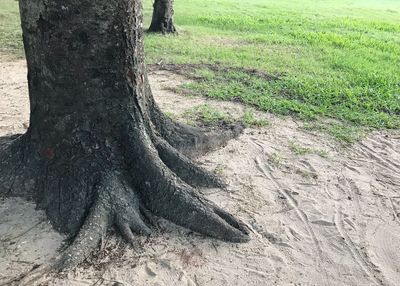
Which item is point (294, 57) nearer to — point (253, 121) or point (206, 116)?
point (253, 121)

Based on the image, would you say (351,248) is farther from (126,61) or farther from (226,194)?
(126,61)

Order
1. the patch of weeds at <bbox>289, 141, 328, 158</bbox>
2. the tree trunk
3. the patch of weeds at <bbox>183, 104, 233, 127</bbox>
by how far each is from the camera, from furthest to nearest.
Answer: the tree trunk → the patch of weeds at <bbox>183, 104, 233, 127</bbox> → the patch of weeds at <bbox>289, 141, 328, 158</bbox>

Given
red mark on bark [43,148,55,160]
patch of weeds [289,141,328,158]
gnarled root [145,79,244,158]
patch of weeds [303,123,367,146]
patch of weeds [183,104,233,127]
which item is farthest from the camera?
patch of weeds [183,104,233,127]

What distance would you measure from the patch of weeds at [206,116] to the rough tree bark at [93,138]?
77.0 inches

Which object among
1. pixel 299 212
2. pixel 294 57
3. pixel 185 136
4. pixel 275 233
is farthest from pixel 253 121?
pixel 294 57

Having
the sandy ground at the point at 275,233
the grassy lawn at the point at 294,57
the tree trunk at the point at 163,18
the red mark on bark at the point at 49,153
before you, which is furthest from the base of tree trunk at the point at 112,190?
the tree trunk at the point at 163,18

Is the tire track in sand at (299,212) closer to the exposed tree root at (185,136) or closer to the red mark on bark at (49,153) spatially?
the exposed tree root at (185,136)

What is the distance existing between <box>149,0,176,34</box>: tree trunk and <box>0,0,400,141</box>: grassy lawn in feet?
1.33

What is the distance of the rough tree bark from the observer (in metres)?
3.45

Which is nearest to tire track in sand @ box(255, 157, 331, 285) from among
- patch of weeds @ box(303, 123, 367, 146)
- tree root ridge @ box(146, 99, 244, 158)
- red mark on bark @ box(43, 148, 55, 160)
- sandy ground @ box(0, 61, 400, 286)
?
sandy ground @ box(0, 61, 400, 286)

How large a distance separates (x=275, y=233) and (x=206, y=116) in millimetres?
2605

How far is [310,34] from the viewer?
12461mm

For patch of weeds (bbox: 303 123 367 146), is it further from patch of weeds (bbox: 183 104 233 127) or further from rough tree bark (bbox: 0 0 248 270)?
rough tree bark (bbox: 0 0 248 270)

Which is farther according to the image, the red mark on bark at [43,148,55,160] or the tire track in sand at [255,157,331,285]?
the red mark on bark at [43,148,55,160]
